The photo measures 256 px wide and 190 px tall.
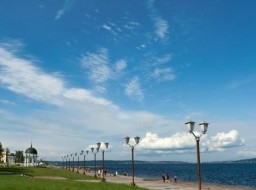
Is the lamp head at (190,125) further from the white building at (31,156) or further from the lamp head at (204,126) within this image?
the white building at (31,156)

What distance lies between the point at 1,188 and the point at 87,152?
60914 millimetres

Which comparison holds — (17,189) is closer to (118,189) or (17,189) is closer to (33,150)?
(118,189)

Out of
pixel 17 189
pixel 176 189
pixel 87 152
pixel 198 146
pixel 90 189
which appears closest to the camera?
pixel 198 146

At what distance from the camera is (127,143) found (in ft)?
152

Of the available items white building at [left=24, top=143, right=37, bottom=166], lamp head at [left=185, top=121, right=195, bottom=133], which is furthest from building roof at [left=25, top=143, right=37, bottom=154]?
lamp head at [left=185, top=121, right=195, bottom=133]

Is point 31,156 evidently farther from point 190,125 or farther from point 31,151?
point 190,125

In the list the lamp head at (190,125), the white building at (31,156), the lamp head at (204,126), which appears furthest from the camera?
the white building at (31,156)

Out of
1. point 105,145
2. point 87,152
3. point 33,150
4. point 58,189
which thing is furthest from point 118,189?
point 33,150

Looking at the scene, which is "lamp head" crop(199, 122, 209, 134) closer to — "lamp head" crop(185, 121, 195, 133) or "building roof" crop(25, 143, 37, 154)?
"lamp head" crop(185, 121, 195, 133)

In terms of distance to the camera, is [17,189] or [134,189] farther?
[134,189]

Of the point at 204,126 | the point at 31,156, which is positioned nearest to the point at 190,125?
the point at 204,126

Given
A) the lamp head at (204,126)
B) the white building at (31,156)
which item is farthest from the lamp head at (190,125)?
the white building at (31,156)

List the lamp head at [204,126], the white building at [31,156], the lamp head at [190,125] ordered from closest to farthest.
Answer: the lamp head at [204,126] → the lamp head at [190,125] → the white building at [31,156]

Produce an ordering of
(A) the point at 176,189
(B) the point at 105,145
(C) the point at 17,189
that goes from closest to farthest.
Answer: (C) the point at 17,189 → (A) the point at 176,189 → (B) the point at 105,145
